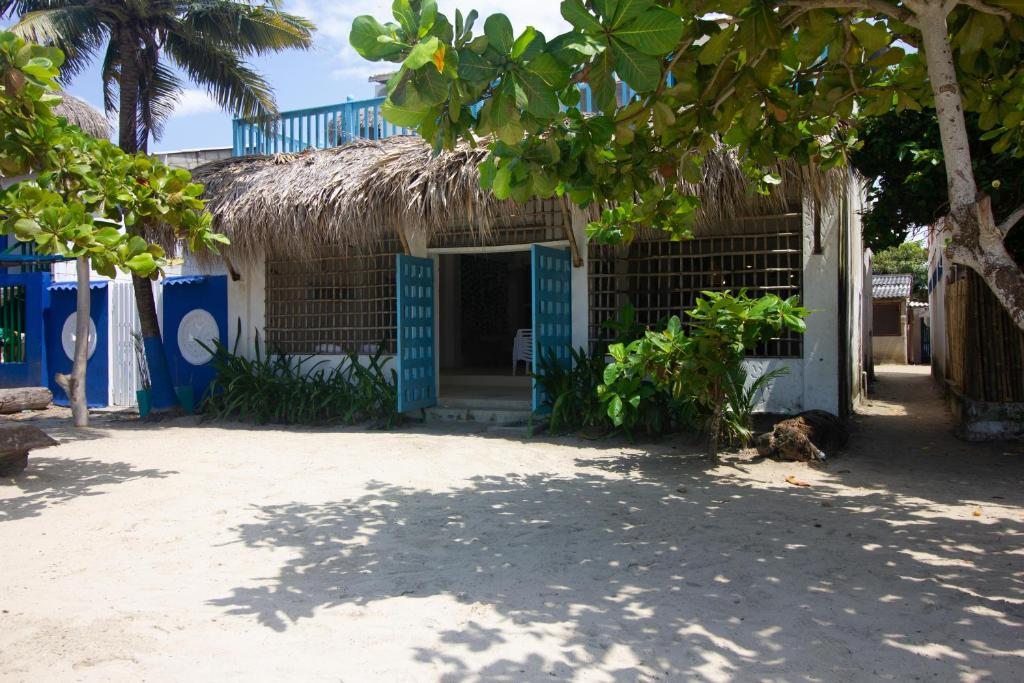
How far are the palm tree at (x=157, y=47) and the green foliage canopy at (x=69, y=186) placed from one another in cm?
379

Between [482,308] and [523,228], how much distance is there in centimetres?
533

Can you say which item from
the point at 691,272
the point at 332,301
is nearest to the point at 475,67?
the point at 691,272

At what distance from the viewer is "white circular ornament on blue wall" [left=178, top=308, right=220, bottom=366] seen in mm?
9672

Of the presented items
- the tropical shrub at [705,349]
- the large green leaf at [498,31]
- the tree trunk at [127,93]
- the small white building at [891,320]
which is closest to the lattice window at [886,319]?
the small white building at [891,320]

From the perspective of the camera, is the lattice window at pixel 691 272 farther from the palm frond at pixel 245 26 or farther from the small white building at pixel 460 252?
the palm frond at pixel 245 26

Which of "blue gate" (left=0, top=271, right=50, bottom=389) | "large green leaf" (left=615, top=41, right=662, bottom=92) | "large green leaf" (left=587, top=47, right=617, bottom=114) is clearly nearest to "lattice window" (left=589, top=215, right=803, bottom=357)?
"large green leaf" (left=587, top=47, right=617, bottom=114)

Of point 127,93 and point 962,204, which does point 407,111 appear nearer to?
point 962,204

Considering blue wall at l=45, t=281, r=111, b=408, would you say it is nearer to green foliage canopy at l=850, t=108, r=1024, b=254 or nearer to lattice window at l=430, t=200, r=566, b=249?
lattice window at l=430, t=200, r=566, b=249

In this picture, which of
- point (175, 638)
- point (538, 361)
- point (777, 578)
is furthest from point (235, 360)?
point (777, 578)

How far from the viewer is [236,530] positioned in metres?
4.13

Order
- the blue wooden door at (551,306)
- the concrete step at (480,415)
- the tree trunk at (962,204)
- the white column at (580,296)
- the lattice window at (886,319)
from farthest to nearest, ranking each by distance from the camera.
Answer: the lattice window at (886,319)
the concrete step at (480,415)
the white column at (580,296)
the blue wooden door at (551,306)
the tree trunk at (962,204)

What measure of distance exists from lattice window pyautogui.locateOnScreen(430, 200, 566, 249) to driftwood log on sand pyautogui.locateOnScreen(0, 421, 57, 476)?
4.32 meters

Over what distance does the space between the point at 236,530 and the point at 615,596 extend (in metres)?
2.23

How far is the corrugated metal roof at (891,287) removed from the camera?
64.6ft
